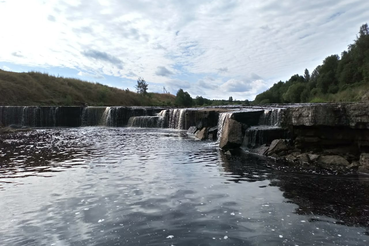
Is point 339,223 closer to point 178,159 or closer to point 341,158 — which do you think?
point 341,158

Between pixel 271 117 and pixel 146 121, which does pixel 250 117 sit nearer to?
pixel 271 117

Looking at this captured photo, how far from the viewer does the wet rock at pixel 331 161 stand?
11961 mm

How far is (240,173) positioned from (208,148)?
694cm

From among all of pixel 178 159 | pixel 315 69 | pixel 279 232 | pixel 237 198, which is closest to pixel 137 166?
pixel 178 159

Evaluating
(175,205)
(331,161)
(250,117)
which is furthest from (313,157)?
(250,117)

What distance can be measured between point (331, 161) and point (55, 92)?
58591 millimetres

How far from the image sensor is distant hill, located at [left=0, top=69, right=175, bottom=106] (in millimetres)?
51344

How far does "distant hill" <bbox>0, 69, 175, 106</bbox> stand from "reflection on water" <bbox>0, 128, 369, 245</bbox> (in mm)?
44775

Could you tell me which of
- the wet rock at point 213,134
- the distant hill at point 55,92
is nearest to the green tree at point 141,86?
the distant hill at point 55,92

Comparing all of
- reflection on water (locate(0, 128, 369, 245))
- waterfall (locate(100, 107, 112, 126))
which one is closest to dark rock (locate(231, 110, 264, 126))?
reflection on water (locate(0, 128, 369, 245))

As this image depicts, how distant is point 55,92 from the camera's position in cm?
5941

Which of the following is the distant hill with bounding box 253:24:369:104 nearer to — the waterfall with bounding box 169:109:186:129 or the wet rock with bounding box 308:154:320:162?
the waterfall with bounding box 169:109:186:129

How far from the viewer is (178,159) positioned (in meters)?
14.2

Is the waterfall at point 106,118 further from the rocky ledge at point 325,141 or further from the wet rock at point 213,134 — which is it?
the rocky ledge at point 325,141
